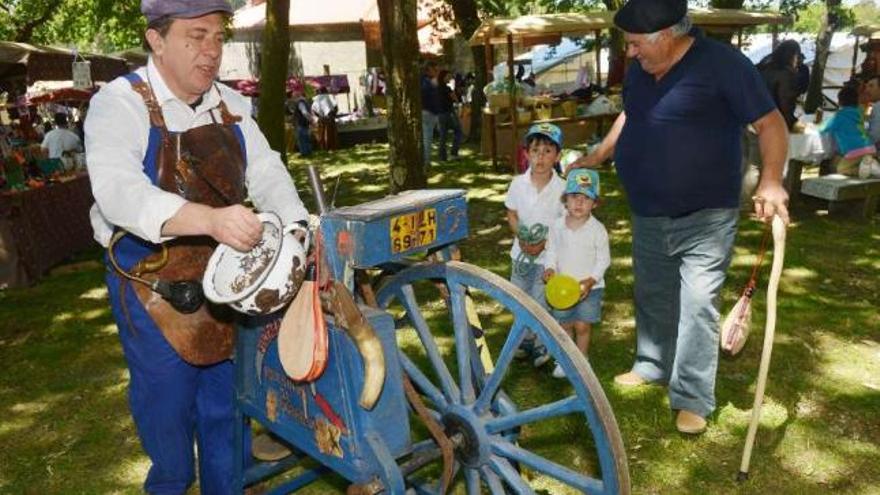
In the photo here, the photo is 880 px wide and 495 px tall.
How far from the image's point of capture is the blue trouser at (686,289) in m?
3.12

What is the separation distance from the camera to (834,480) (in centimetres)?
297

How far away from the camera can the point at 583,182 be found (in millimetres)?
3586

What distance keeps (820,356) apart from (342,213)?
3.48m

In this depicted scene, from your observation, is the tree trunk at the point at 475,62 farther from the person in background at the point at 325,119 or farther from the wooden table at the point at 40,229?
the wooden table at the point at 40,229

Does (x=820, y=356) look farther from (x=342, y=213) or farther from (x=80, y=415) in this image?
(x=80, y=415)

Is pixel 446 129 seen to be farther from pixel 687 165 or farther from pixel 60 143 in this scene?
pixel 687 165

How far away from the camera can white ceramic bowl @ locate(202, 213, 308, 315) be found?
175 centimetres

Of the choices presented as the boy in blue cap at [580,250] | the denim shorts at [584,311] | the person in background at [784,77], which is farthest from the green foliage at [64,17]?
the denim shorts at [584,311]

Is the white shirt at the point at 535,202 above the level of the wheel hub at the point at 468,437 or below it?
above

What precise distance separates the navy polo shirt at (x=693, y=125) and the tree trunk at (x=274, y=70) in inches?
280

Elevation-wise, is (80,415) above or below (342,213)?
below

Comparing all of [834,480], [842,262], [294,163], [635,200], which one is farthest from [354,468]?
[294,163]

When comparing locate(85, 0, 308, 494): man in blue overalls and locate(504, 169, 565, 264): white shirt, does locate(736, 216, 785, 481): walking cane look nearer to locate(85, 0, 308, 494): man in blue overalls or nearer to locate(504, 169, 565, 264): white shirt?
locate(504, 169, 565, 264): white shirt

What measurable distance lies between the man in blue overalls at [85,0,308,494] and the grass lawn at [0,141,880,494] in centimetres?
Answer: 40
